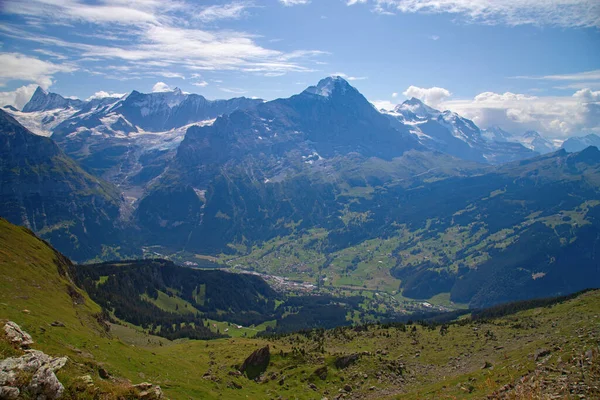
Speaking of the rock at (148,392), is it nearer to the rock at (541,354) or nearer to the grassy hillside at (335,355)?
the grassy hillside at (335,355)

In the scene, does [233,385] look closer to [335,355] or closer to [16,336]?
[335,355]

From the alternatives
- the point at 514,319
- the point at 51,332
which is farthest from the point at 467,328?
the point at 51,332

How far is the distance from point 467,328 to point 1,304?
315ft

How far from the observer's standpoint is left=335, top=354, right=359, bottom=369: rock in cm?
7331

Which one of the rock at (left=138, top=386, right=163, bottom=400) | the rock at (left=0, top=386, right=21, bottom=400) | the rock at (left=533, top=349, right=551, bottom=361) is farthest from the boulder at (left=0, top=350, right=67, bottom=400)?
the rock at (left=533, top=349, right=551, bottom=361)

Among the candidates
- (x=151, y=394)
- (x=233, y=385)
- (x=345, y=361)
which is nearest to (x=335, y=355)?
(x=345, y=361)

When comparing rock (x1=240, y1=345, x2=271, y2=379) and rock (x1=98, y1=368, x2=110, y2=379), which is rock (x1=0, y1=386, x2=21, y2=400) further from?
rock (x1=240, y1=345, x2=271, y2=379)

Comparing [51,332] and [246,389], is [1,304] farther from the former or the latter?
[246,389]

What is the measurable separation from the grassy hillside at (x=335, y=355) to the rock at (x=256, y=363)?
192cm

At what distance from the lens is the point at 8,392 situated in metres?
23.4

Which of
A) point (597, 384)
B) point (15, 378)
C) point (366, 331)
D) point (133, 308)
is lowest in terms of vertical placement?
point (133, 308)

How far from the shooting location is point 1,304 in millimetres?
58812

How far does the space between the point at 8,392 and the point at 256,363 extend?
56.3m

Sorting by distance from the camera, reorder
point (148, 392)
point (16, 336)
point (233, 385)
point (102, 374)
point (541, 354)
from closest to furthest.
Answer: point (148, 392) → point (16, 336) → point (102, 374) → point (541, 354) → point (233, 385)
